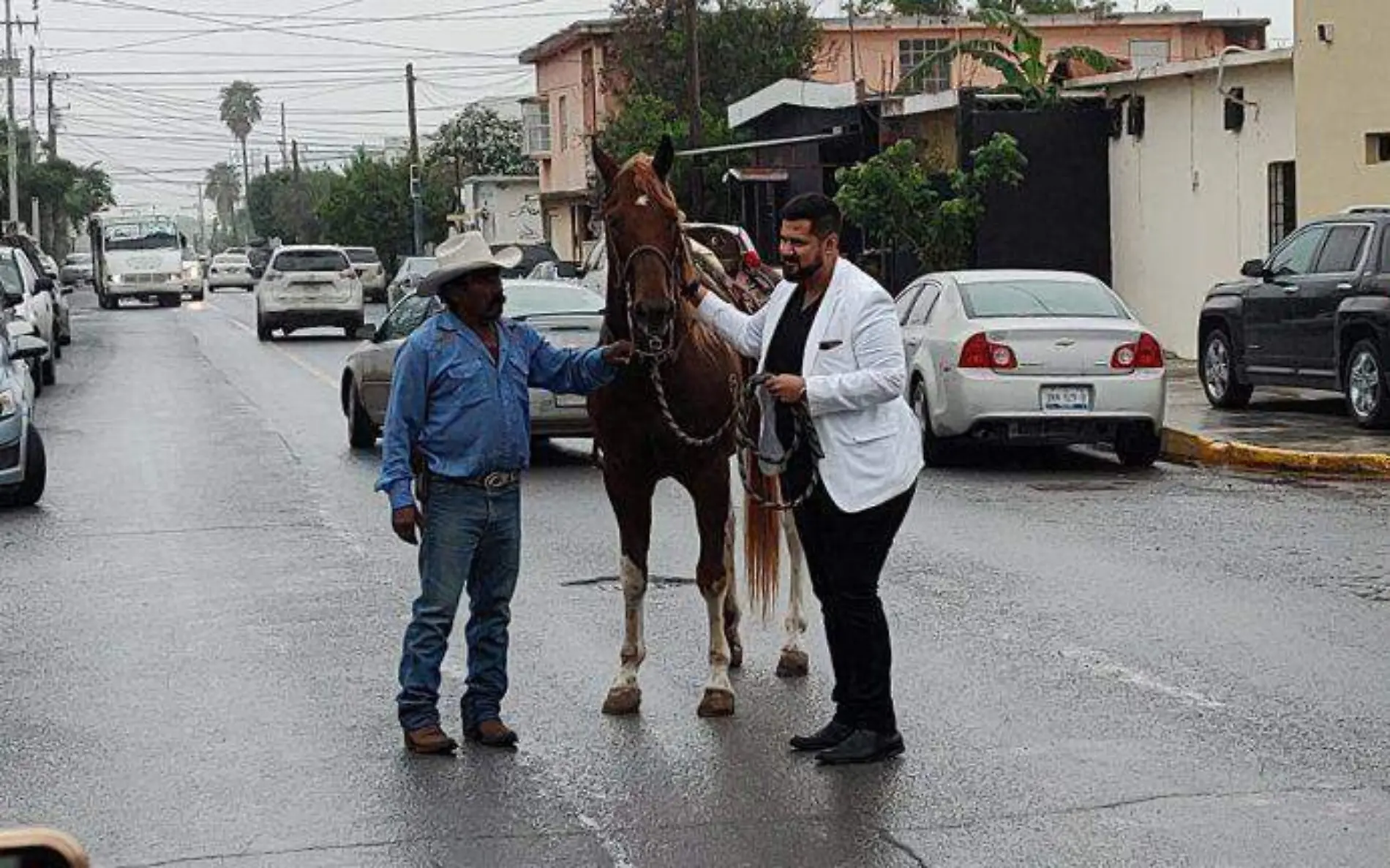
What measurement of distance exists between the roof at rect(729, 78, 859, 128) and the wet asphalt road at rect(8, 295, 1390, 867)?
24.5m

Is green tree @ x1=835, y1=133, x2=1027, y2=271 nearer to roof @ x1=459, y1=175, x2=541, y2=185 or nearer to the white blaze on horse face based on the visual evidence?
the white blaze on horse face

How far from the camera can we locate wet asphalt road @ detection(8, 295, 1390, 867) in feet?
23.8

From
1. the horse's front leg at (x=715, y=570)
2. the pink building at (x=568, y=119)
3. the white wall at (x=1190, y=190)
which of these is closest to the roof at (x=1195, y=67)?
the white wall at (x=1190, y=190)

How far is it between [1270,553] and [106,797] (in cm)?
740

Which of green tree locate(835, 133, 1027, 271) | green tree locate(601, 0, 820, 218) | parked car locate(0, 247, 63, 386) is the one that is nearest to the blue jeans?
green tree locate(835, 133, 1027, 271)

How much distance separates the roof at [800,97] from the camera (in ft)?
134

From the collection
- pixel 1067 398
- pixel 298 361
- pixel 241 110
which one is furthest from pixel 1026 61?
pixel 241 110

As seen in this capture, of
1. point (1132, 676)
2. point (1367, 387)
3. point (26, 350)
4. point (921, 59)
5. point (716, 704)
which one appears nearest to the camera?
point (716, 704)

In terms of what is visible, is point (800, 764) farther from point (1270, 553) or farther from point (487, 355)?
point (1270, 553)

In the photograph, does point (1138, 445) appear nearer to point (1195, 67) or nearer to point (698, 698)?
point (698, 698)

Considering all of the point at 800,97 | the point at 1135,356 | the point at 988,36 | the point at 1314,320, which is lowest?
the point at 1135,356

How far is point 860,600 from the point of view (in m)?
8.21

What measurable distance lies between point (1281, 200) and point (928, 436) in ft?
34.9

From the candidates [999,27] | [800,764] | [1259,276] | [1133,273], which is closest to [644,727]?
[800,764]
